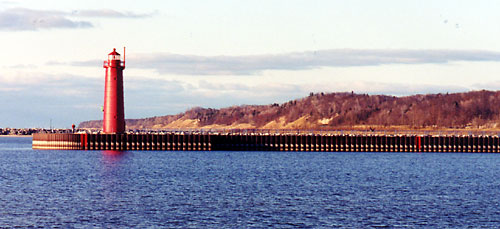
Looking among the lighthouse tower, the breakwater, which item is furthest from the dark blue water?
the breakwater

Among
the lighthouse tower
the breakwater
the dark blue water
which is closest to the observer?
the dark blue water

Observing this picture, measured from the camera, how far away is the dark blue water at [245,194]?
51.0m

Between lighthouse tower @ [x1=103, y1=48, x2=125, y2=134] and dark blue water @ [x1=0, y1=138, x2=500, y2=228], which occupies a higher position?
lighthouse tower @ [x1=103, y1=48, x2=125, y2=134]

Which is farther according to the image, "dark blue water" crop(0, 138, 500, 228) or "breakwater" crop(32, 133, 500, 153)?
"breakwater" crop(32, 133, 500, 153)

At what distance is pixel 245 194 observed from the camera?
64.9 metres

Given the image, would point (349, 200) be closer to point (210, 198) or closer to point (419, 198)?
point (419, 198)

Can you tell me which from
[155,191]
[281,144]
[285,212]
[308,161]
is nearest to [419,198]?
[285,212]

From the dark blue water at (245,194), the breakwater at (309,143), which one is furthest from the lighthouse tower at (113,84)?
the breakwater at (309,143)

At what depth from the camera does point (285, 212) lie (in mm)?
54062

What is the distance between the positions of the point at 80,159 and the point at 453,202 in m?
61.0

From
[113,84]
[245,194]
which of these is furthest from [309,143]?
[245,194]

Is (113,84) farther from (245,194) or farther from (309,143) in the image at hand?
(245,194)

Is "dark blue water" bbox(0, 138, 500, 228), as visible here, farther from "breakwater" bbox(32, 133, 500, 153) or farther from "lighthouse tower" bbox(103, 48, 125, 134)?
"breakwater" bbox(32, 133, 500, 153)

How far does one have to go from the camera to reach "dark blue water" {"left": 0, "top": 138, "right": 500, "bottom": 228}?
51.0 meters
